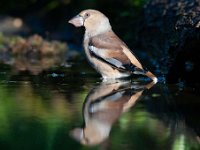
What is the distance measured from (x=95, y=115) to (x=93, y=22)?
3.33 metres

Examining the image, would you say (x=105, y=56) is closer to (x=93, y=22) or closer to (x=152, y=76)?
(x=152, y=76)

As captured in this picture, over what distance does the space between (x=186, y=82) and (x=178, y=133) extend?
304 cm

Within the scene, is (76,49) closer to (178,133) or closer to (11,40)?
(11,40)

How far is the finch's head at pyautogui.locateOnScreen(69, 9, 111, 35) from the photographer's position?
27.5ft

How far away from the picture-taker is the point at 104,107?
5656 mm

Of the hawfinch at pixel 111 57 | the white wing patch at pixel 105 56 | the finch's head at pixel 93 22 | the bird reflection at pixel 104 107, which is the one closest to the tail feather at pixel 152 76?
the hawfinch at pixel 111 57

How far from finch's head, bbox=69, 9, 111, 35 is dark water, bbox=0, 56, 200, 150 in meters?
0.70

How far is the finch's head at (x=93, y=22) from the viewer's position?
27.5ft

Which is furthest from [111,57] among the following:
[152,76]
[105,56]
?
[152,76]

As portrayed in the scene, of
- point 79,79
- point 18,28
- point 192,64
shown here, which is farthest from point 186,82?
point 18,28

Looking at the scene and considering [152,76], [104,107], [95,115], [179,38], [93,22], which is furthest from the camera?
[93,22]

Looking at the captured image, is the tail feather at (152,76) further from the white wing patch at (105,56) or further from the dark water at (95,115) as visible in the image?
the white wing patch at (105,56)

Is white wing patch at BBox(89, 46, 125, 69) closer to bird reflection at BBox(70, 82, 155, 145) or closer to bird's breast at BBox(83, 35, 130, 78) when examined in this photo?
bird's breast at BBox(83, 35, 130, 78)

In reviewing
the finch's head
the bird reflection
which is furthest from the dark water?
the finch's head
